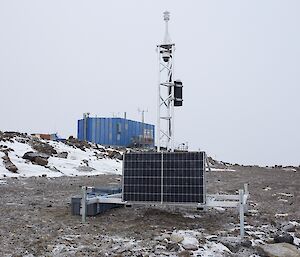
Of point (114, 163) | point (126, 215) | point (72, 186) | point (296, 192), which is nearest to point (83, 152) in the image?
point (114, 163)

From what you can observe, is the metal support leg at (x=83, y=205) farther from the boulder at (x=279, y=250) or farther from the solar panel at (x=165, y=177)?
the boulder at (x=279, y=250)

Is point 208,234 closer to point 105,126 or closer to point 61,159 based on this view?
point 61,159

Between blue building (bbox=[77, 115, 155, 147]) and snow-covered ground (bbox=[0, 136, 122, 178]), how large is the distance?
65.0ft

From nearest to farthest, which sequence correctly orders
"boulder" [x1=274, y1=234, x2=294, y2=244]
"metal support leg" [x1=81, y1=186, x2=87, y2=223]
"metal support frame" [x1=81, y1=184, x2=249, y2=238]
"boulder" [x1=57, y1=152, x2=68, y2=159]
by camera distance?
"boulder" [x1=274, y1=234, x2=294, y2=244], "metal support frame" [x1=81, y1=184, x2=249, y2=238], "metal support leg" [x1=81, y1=186, x2=87, y2=223], "boulder" [x1=57, y1=152, x2=68, y2=159]

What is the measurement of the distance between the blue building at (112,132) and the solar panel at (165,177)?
46.3 m

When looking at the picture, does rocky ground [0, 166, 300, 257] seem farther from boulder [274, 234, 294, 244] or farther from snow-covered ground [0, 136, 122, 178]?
snow-covered ground [0, 136, 122, 178]

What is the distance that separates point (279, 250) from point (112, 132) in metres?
49.5

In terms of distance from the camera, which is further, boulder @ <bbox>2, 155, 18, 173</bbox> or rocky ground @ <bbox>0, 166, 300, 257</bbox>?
boulder @ <bbox>2, 155, 18, 173</bbox>

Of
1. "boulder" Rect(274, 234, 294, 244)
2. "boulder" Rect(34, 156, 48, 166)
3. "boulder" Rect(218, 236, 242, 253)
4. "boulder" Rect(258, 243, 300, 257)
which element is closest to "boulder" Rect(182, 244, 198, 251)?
"boulder" Rect(218, 236, 242, 253)

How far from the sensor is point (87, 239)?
785cm

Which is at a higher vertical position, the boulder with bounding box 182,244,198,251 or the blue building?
the blue building

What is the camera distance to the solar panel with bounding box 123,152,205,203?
9.01m

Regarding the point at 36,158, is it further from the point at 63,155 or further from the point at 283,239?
the point at 283,239

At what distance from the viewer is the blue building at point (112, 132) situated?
56.0 m
